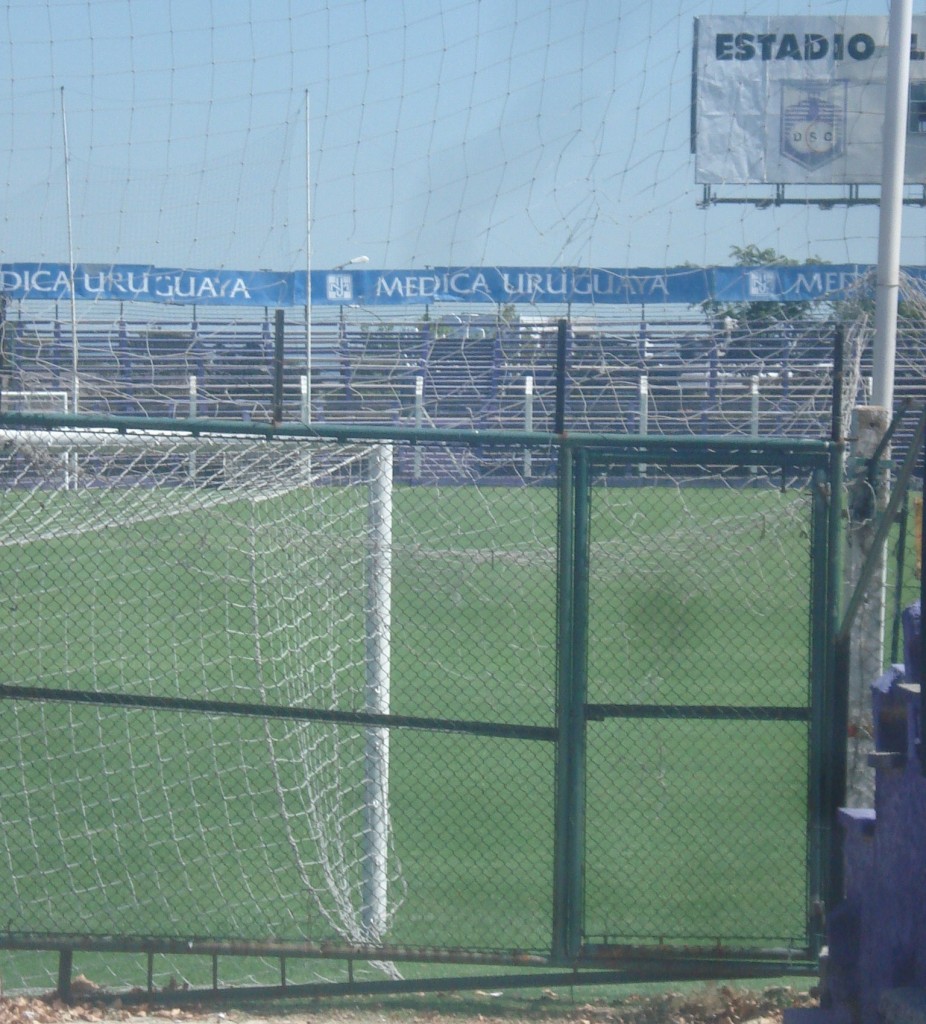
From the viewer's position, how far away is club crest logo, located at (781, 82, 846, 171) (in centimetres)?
829

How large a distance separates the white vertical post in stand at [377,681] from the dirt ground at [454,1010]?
387mm

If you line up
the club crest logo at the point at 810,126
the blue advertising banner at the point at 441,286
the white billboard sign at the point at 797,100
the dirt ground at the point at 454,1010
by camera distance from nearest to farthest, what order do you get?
1. the dirt ground at the point at 454,1010
2. the white billboard sign at the point at 797,100
3. the club crest logo at the point at 810,126
4. the blue advertising banner at the point at 441,286

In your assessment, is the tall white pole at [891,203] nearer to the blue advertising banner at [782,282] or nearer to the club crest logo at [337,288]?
the blue advertising banner at [782,282]

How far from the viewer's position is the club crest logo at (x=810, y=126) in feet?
27.2

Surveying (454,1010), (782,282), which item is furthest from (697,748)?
(782,282)

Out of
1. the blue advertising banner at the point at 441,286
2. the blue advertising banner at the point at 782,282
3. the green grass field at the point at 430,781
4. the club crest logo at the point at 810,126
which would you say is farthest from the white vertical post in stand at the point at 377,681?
the blue advertising banner at the point at 782,282

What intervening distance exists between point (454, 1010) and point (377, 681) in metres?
1.25

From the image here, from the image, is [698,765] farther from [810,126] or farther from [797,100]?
[797,100]

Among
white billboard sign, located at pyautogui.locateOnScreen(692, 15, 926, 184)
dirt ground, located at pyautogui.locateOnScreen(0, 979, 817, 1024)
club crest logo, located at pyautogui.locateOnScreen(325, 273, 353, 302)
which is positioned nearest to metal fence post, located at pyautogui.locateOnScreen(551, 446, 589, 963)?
dirt ground, located at pyautogui.locateOnScreen(0, 979, 817, 1024)

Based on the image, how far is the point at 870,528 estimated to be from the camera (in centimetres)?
478

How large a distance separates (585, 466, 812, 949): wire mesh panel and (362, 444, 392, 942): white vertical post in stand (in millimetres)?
815

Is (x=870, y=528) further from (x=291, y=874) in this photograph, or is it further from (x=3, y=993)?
(x=3, y=993)

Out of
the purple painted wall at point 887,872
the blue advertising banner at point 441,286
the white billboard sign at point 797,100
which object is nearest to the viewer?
the purple painted wall at point 887,872

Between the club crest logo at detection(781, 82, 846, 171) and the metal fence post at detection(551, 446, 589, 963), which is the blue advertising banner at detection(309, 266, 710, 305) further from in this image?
the metal fence post at detection(551, 446, 589, 963)
